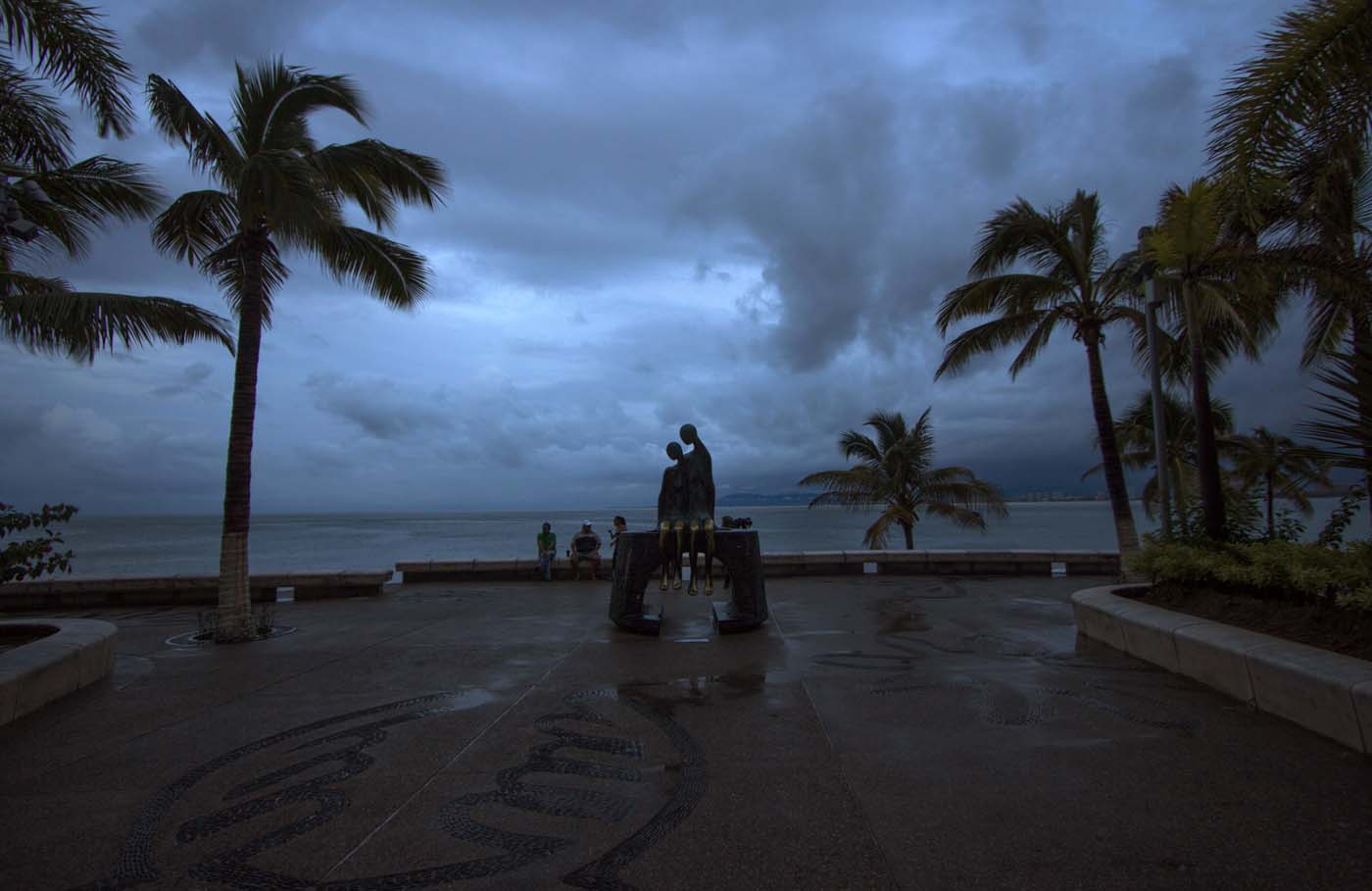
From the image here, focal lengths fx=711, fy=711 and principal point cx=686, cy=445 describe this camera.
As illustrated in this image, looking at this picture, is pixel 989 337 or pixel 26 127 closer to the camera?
pixel 26 127

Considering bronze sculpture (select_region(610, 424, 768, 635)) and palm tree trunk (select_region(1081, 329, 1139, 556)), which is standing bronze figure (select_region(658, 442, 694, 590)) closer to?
bronze sculpture (select_region(610, 424, 768, 635))

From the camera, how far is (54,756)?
479cm

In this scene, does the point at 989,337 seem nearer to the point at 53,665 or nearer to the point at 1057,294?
the point at 1057,294

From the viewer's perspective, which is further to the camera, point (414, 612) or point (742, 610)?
point (414, 612)

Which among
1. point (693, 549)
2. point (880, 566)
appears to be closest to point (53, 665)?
point (693, 549)

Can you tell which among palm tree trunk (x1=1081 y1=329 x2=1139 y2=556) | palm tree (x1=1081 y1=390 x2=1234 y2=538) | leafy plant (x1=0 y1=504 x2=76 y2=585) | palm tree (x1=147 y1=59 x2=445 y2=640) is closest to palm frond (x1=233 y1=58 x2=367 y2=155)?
palm tree (x1=147 y1=59 x2=445 y2=640)

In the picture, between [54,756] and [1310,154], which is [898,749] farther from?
[1310,154]

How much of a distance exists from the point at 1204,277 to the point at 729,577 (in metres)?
8.14

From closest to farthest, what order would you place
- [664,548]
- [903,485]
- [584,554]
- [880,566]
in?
[664,548], [584,554], [880,566], [903,485]

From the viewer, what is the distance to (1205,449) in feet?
29.0

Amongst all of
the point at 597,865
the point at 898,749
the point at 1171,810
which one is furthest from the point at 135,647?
the point at 1171,810

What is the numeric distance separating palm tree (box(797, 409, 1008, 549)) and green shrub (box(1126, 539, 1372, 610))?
12.0 meters

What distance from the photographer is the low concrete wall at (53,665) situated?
5719mm

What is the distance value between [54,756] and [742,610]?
687 centimetres
